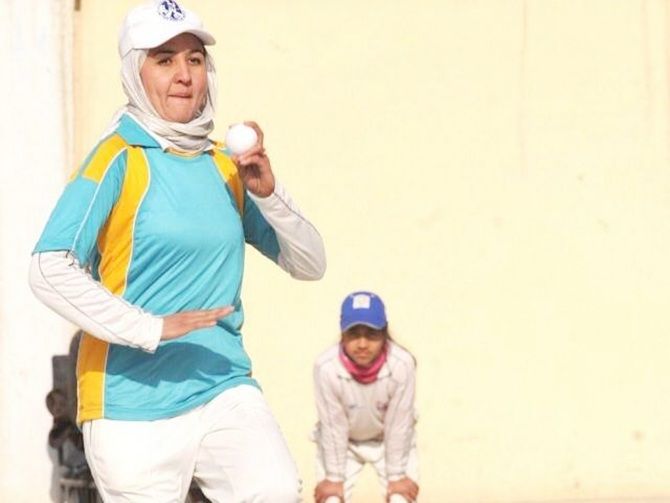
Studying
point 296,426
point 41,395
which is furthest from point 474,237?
point 41,395

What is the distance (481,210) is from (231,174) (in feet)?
13.9

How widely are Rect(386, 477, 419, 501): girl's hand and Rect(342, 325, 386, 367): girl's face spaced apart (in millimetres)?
519

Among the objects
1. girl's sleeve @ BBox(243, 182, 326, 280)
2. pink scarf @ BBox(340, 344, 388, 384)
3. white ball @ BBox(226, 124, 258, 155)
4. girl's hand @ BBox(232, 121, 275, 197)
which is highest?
white ball @ BBox(226, 124, 258, 155)

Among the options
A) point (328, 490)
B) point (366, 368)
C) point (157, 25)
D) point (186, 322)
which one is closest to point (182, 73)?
point (157, 25)

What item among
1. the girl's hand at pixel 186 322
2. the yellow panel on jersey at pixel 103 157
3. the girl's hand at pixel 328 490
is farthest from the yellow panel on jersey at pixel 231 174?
the girl's hand at pixel 328 490

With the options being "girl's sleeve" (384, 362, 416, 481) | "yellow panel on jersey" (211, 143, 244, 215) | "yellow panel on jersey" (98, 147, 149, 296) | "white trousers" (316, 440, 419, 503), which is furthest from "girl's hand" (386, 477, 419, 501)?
"yellow panel on jersey" (98, 147, 149, 296)

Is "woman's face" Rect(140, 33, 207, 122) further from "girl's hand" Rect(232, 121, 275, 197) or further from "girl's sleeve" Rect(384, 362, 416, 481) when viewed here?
"girl's sleeve" Rect(384, 362, 416, 481)

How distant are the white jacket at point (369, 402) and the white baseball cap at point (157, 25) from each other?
390cm

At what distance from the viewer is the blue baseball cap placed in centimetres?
841

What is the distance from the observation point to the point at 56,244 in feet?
15.3

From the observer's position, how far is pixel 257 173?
4.80 metres

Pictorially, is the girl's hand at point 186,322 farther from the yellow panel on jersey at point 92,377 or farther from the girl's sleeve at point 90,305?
the yellow panel on jersey at point 92,377

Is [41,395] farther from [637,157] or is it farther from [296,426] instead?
[637,157]

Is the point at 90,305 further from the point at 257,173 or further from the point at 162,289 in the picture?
the point at 257,173
